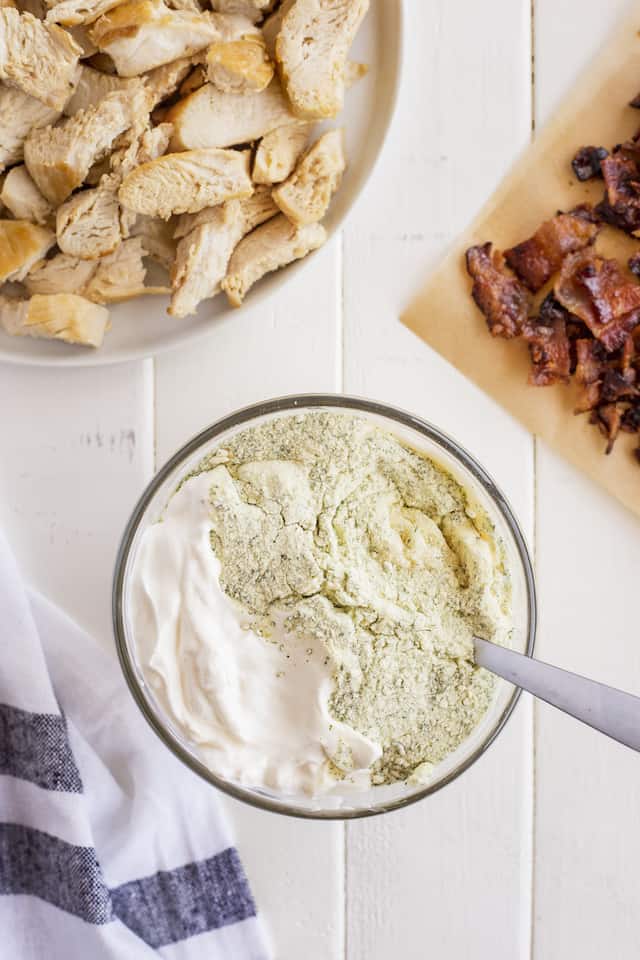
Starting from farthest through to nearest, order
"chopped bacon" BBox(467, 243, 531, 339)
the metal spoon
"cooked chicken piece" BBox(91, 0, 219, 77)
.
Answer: "chopped bacon" BBox(467, 243, 531, 339) < "cooked chicken piece" BBox(91, 0, 219, 77) < the metal spoon

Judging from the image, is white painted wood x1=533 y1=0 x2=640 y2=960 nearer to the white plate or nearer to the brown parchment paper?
the brown parchment paper

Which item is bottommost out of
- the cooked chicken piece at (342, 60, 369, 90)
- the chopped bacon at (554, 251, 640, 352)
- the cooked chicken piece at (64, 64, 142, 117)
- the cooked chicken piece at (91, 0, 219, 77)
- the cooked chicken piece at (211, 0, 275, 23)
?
the chopped bacon at (554, 251, 640, 352)

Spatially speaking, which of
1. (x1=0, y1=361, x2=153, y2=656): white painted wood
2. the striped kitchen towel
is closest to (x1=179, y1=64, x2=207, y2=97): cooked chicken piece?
(x1=0, y1=361, x2=153, y2=656): white painted wood

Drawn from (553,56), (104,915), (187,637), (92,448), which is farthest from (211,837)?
(553,56)

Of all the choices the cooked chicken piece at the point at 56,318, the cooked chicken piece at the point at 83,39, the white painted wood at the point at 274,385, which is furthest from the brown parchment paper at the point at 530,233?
the cooked chicken piece at the point at 83,39

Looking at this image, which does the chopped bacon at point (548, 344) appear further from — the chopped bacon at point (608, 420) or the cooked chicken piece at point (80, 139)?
the cooked chicken piece at point (80, 139)
